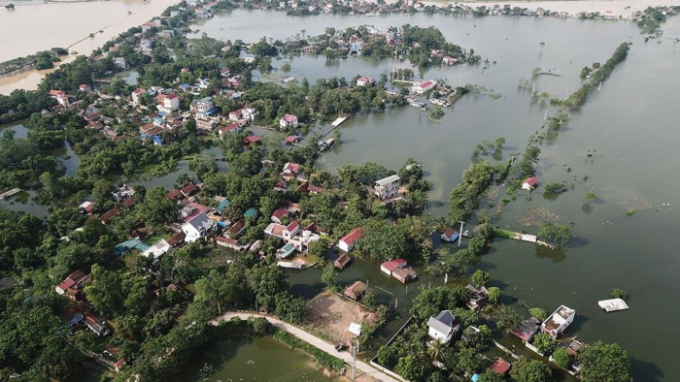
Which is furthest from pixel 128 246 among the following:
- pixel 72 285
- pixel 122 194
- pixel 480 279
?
pixel 480 279

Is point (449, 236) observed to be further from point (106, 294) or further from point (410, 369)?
point (106, 294)

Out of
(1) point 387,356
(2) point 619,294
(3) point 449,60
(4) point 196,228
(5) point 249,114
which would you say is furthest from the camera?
(3) point 449,60

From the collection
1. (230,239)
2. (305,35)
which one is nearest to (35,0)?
(305,35)

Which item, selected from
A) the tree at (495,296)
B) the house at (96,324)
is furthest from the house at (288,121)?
the tree at (495,296)

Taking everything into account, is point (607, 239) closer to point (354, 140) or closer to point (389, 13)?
point (354, 140)

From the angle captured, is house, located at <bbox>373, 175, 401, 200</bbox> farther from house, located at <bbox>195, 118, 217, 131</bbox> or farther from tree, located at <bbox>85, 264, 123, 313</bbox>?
house, located at <bbox>195, 118, 217, 131</bbox>

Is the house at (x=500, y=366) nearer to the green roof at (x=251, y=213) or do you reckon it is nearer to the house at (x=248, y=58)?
the green roof at (x=251, y=213)

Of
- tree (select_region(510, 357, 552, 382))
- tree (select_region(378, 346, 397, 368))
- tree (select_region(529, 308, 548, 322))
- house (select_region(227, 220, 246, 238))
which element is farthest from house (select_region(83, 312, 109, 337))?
tree (select_region(529, 308, 548, 322))
